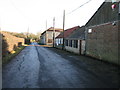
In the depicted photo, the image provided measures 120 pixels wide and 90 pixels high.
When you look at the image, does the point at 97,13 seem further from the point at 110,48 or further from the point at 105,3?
the point at 110,48

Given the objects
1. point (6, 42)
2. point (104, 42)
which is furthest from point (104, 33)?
point (6, 42)

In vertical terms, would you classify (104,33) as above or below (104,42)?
above

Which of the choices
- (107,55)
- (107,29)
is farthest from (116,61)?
(107,29)

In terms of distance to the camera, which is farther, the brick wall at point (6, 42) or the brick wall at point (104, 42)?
the brick wall at point (6, 42)

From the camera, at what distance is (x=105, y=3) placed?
12.4m

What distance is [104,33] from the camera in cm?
1238

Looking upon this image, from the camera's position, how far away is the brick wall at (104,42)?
10711 millimetres

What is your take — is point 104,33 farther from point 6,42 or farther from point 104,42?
point 6,42

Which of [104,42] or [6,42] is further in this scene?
[6,42]

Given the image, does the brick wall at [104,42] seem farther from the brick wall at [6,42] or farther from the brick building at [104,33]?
the brick wall at [6,42]

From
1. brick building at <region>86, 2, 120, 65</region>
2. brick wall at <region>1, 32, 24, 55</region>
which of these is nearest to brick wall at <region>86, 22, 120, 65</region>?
brick building at <region>86, 2, 120, 65</region>

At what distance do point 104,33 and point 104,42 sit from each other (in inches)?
39.0

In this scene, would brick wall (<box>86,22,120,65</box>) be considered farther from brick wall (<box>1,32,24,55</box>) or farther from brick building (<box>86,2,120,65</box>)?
brick wall (<box>1,32,24,55</box>)

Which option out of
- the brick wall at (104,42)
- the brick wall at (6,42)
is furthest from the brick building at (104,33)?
the brick wall at (6,42)
